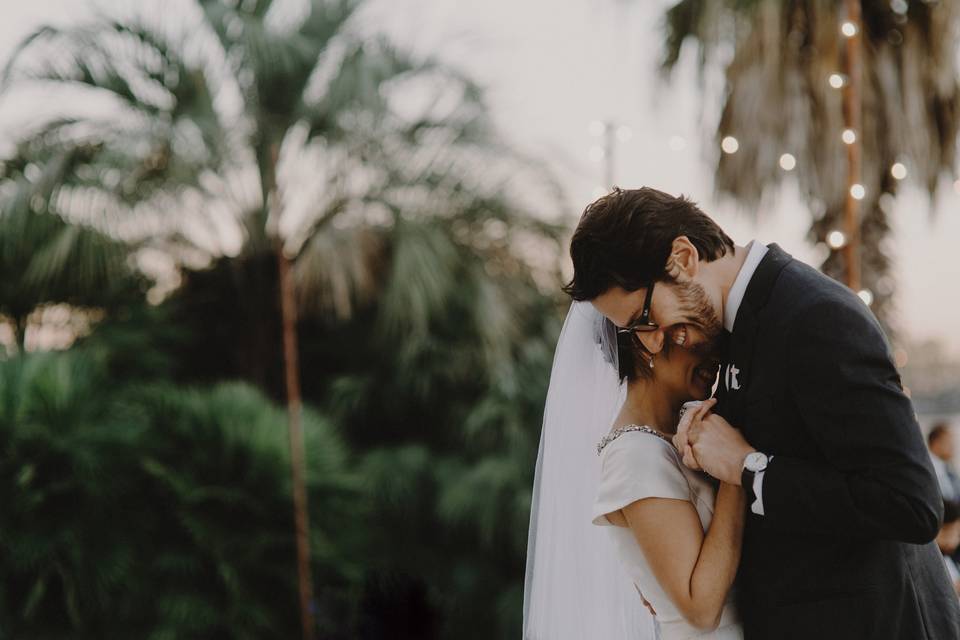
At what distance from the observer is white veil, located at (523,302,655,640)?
7.32ft

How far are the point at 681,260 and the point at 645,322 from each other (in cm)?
14

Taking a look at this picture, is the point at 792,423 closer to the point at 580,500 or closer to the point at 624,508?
the point at 624,508

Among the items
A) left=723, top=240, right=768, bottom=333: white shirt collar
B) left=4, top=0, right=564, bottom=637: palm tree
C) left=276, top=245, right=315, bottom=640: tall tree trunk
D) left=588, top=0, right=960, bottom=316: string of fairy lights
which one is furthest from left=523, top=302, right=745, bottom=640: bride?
left=4, top=0, right=564, bottom=637: palm tree

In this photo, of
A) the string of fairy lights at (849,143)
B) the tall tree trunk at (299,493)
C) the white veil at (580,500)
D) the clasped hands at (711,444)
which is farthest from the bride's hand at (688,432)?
the tall tree trunk at (299,493)

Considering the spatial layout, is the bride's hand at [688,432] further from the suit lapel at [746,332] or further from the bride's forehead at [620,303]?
the bride's forehead at [620,303]

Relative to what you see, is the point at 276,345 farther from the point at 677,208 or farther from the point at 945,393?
the point at 677,208

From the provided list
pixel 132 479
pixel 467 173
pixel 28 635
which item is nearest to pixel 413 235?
pixel 467 173

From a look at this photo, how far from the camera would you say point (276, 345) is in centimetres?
809

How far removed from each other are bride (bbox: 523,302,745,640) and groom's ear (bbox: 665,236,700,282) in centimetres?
20

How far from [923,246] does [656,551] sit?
659cm

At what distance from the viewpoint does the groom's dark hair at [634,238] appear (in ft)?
5.79

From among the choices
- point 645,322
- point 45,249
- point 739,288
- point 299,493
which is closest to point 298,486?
point 299,493

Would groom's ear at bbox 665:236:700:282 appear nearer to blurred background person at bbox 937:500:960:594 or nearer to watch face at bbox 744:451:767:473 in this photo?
watch face at bbox 744:451:767:473

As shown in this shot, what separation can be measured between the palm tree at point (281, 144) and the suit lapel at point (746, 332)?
577cm
